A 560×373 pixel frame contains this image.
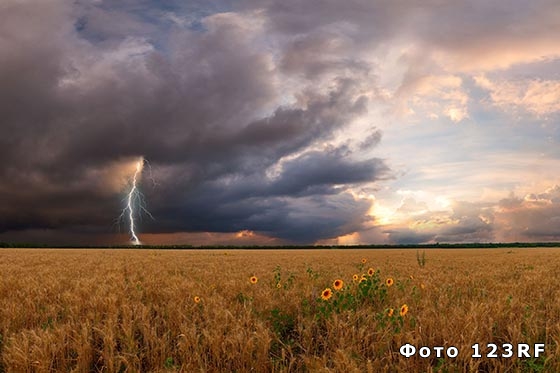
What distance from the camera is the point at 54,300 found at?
8.36 m

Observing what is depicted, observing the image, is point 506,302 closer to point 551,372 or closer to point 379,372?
point 551,372

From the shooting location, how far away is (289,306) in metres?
7.07

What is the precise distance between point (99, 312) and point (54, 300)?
231cm

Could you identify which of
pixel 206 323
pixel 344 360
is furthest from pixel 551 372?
pixel 206 323

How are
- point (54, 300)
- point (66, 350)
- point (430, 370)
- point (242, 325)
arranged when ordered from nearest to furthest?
point (430, 370) < point (66, 350) < point (242, 325) < point (54, 300)

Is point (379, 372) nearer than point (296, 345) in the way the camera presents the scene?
Yes

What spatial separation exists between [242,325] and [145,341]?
1.26 meters

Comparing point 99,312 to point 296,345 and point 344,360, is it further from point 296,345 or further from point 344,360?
point 344,360

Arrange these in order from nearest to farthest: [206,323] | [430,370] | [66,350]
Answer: [430,370] → [66,350] → [206,323]

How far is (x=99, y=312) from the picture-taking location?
22.1 feet

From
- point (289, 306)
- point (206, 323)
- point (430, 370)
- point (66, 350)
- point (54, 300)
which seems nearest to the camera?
point (430, 370)

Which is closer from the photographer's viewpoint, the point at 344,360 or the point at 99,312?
the point at 344,360

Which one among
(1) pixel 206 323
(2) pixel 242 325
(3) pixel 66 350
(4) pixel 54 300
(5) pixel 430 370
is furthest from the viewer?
(4) pixel 54 300

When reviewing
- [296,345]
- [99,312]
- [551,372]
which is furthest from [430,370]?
[99,312]
